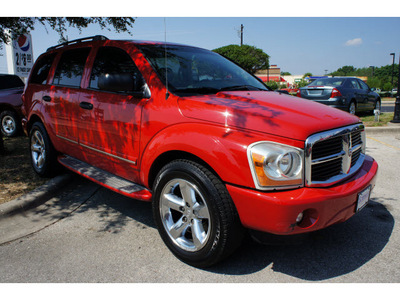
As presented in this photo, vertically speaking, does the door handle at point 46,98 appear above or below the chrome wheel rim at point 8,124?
above

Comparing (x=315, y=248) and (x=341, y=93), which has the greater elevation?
(x=341, y=93)

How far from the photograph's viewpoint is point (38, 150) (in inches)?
194

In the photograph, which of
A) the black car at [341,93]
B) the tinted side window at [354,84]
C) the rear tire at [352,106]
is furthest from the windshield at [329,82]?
the rear tire at [352,106]

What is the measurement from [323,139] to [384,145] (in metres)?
6.07

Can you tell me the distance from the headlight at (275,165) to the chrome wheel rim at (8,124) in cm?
854

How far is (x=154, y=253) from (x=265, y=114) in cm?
156

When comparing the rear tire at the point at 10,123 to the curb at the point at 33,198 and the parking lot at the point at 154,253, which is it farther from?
the parking lot at the point at 154,253

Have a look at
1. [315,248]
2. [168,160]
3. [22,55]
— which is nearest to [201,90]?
[168,160]

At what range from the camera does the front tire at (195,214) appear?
239cm

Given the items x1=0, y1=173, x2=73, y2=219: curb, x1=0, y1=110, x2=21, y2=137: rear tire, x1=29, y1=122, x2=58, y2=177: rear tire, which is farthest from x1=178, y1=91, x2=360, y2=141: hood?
x1=0, y1=110, x2=21, y2=137: rear tire

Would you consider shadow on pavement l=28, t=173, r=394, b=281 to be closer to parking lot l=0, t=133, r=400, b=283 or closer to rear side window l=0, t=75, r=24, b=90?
parking lot l=0, t=133, r=400, b=283

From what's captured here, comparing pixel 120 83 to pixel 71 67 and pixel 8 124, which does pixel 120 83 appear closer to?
pixel 71 67

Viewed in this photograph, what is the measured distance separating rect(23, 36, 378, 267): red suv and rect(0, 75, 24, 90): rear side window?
21.4 feet

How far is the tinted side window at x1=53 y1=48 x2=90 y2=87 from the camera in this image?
4.04 meters
